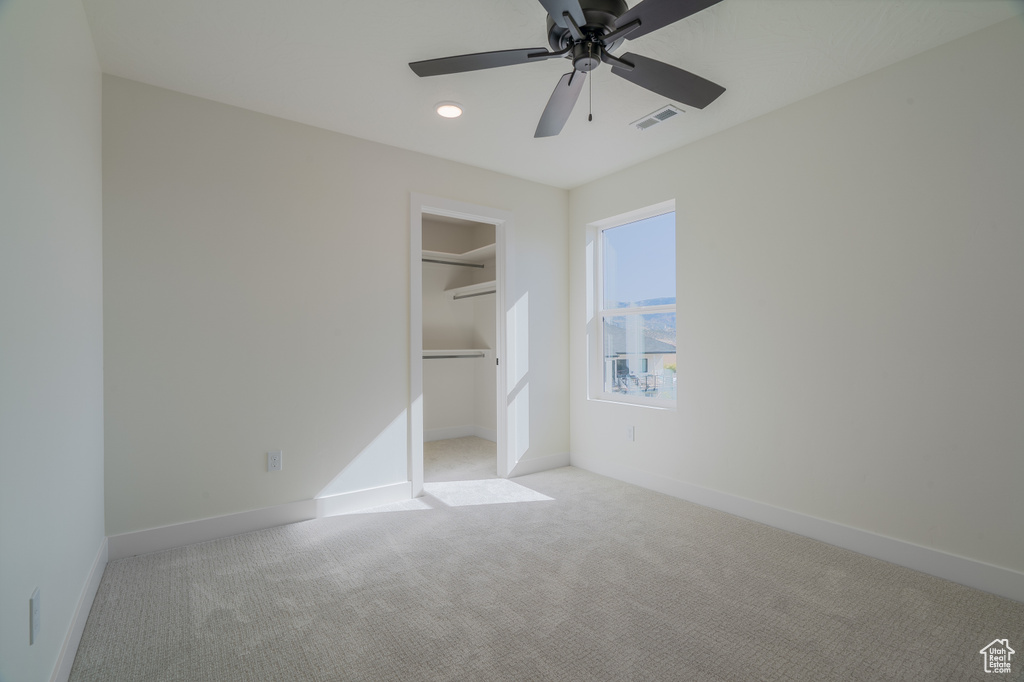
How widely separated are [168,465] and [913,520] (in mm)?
3896

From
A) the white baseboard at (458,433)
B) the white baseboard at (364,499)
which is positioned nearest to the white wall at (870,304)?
the white baseboard at (364,499)

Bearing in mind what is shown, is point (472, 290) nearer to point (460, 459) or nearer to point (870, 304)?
point (460, 459)

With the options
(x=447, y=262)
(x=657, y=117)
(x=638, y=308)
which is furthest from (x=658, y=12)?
(x=447, y=262)

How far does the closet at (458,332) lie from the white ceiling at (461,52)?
241 centimetres

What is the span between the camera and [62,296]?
178 cm

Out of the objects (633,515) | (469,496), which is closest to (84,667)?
(469,496)

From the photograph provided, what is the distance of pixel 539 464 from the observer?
14.2ft

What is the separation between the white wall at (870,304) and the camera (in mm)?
2238

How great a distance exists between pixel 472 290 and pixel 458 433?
1.70 metres

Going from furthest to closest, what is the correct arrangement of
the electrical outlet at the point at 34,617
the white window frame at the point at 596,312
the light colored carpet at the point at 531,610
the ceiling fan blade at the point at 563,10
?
the white window frame at the point at 596,312 < the light colored carpet at the point at 531,610 < the ceiling fan blade at the point at 563,10 < the electrical outlet at the point at 34,617

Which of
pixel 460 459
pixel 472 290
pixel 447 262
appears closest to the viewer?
pixel 460 459

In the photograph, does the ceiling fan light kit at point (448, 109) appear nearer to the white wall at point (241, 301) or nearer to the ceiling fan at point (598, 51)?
the white wall at point (241, 301)

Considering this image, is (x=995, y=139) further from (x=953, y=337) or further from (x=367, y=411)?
(x=367, y=411)

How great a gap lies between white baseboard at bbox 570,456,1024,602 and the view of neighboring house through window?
67 cm
